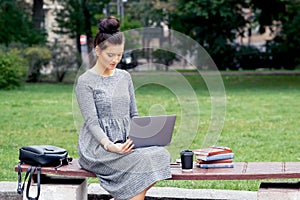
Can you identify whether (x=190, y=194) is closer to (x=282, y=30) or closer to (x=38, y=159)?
(x=38, y=159)

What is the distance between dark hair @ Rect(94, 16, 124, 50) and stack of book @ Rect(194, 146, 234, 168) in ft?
3.47

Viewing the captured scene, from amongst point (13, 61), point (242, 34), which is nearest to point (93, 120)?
point (13, 61)

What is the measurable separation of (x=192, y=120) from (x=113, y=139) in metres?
0.95

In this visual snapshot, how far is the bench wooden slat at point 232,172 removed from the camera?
18.0 ft

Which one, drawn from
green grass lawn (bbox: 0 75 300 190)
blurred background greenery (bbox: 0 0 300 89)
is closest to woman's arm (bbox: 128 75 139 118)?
green grass lawn (bbox: 0 75 300 190)

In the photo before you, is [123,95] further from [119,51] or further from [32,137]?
[32,137]

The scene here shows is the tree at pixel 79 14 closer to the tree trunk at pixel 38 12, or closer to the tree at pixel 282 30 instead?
the tree trunk at pixel 38 12

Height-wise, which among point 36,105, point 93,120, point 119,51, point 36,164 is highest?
point 119,51

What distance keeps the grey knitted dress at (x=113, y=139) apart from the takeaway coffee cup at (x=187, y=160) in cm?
13

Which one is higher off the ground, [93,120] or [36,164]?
[93,120]

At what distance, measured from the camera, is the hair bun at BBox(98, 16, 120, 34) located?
5652 mm

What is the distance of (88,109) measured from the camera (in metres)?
5.62

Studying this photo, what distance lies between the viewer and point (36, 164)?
5789 mm

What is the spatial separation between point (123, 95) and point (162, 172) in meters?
0.70
